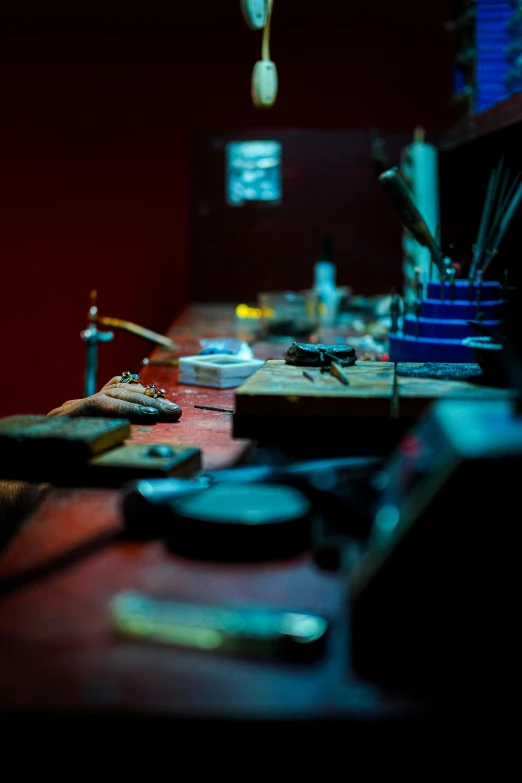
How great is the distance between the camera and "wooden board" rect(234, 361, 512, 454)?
5.14 ft

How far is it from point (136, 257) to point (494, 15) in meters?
2.61

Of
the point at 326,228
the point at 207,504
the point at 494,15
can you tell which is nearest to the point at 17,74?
the point at 326,228

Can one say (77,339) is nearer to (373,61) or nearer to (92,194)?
(92,194)

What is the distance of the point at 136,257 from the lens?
5.55m

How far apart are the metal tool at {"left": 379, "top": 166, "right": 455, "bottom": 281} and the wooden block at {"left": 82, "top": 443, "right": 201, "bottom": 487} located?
106 cm

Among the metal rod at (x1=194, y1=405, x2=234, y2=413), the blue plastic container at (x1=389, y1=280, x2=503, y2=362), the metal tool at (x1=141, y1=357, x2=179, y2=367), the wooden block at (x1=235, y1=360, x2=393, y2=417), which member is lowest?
the metal rod at (x1=194, y1=405, x2=234, y2=413)

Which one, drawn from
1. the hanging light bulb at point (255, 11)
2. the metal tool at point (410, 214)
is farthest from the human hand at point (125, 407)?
the hanging light bulb at point (255, 11)

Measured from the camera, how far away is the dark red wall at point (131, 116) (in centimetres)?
529

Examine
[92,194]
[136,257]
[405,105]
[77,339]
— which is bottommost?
[77,339]

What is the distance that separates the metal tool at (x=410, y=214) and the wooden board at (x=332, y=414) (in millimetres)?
823

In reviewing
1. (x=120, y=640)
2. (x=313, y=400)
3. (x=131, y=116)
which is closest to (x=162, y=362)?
(x=313, y=400)

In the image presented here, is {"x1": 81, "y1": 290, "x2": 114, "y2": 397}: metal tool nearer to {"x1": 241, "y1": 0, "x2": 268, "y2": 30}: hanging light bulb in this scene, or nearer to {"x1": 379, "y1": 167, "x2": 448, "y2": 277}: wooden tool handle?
{"x1": 241, "y1": 0, "x2": 268, "y2": 30}: hanging light bulb

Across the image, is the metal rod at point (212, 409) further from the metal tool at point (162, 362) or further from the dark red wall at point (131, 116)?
the dark red wall at point (131, 116)

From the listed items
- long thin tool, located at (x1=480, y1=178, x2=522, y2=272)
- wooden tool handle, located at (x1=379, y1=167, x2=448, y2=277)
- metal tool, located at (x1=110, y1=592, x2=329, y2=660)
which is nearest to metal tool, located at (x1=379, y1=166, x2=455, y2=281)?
wooden tool handle, located at (x1=379, y1=167, x2=448, y2=277)
